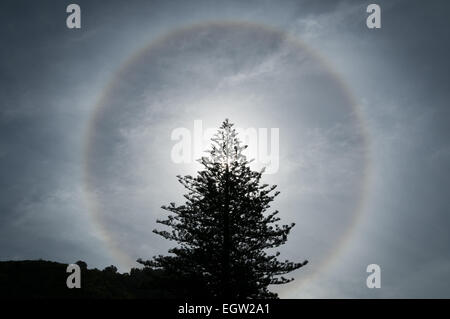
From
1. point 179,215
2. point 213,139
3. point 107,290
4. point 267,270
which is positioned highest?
point 213,139

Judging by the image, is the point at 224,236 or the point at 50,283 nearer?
the point at 224,236

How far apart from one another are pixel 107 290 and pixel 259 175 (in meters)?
19.5

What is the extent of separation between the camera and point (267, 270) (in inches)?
844

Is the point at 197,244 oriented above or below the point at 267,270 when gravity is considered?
above

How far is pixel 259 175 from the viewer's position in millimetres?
22750
